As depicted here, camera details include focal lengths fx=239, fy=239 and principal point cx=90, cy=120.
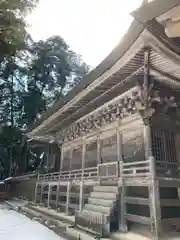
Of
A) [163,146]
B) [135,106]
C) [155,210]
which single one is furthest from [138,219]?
[135,106]

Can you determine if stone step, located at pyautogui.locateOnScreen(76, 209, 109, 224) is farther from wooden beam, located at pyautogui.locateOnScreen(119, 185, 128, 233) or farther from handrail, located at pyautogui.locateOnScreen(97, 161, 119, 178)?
handrail, located at pyautogui.locateOnScreen(97, 161, 119, 178)

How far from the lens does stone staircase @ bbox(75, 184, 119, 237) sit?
7.06 meters

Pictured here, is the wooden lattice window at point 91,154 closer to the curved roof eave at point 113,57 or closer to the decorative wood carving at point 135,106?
the decorative wood carving at point 135,106

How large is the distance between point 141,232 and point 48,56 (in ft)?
107

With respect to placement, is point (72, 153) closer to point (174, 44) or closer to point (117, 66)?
point (117, 66)

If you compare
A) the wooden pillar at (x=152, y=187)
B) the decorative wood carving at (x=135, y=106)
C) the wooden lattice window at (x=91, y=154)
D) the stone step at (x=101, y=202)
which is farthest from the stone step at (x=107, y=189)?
the wooden lattice window at (x=91, y=154)

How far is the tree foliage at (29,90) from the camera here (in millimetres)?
29391

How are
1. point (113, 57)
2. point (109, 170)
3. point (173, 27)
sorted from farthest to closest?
point (109, 170) < point (113, 57) < point (173, 27)

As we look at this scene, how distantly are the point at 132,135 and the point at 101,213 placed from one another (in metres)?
3.08

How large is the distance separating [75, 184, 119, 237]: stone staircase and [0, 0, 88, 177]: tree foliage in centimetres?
1928

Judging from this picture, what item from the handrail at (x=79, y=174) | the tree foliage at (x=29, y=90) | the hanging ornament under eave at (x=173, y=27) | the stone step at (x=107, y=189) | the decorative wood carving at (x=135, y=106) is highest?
the tree foliage at (x=29, y=90)

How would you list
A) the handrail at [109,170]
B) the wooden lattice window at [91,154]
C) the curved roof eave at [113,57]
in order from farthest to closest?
the wooden lattice window at [91,154]
the handrail at [109,170]
the curved roof eave at [113,57]

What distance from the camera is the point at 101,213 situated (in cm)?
727

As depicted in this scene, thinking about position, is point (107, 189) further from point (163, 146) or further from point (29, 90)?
point (29, 90)
